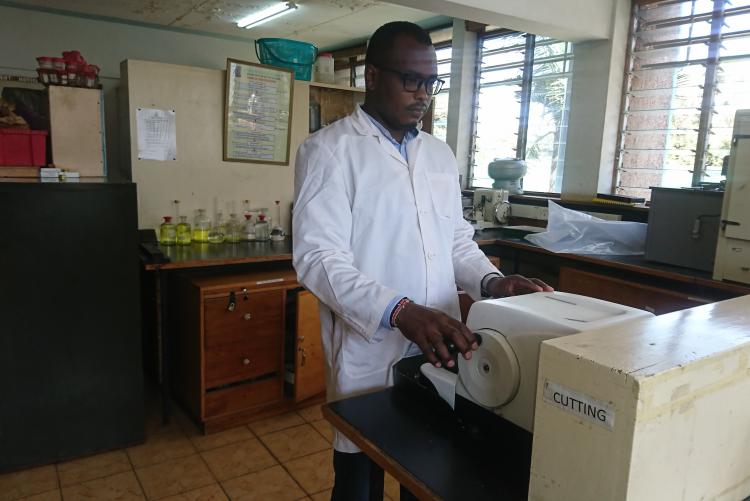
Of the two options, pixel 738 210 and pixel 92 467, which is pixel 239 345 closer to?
pixel 92 467

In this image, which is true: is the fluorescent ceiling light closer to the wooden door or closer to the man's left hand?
the wooden door

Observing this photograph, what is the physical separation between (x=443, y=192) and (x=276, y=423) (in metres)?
1.68

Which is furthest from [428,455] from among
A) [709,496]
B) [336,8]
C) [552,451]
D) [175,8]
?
[175,8]

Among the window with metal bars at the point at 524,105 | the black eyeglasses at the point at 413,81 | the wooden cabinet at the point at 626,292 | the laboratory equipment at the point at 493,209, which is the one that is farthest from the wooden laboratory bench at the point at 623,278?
the black eyeglasses at the point at 413,81

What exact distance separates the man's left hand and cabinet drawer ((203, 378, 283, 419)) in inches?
61.7

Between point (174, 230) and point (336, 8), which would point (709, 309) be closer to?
point (174, 230)

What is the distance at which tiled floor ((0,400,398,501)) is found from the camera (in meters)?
2.09

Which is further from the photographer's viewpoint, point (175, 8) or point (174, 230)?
point (175, 8)

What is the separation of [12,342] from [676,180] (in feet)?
11.1

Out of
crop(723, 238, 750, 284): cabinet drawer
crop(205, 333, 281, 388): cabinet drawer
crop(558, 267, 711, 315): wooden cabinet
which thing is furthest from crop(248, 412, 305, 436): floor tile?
crop(723, 238, 750, 284): cabinet drawer

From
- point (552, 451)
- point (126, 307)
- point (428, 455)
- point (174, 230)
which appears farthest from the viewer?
point (174, 230)

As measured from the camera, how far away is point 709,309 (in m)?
0.96

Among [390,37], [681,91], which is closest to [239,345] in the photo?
[390,37]

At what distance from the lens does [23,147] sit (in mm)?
2297
